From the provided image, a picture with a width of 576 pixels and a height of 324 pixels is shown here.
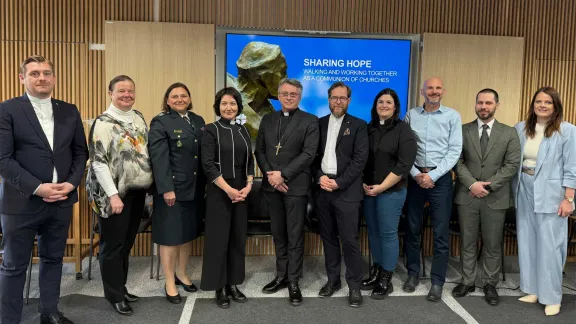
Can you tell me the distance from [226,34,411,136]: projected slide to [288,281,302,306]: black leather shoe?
1.79 meters

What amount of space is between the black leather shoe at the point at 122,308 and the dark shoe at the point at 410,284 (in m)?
2.37

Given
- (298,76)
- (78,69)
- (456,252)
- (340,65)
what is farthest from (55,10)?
(456,252)

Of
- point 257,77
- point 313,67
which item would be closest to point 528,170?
point 313,67

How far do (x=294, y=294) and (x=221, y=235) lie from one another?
798mm

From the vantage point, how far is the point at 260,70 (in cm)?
451

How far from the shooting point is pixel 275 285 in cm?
363

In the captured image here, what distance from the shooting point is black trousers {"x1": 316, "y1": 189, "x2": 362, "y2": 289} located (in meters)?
3.37

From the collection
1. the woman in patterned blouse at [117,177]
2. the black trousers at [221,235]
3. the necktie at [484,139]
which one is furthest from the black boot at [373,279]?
the woman in patterned blouse at [117,177]

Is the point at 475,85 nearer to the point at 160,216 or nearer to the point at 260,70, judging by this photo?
the point at 260,70

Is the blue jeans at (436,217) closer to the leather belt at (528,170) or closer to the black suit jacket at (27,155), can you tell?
the leather belt at (528,170)

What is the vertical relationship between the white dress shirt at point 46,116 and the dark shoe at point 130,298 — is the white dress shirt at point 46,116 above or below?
above

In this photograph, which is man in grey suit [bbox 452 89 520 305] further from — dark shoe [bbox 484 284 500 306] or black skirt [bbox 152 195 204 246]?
black skirt [bbox 152 195 204 246]

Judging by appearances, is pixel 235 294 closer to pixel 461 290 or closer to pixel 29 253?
pixel 29 253

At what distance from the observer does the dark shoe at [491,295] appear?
3461 mm
